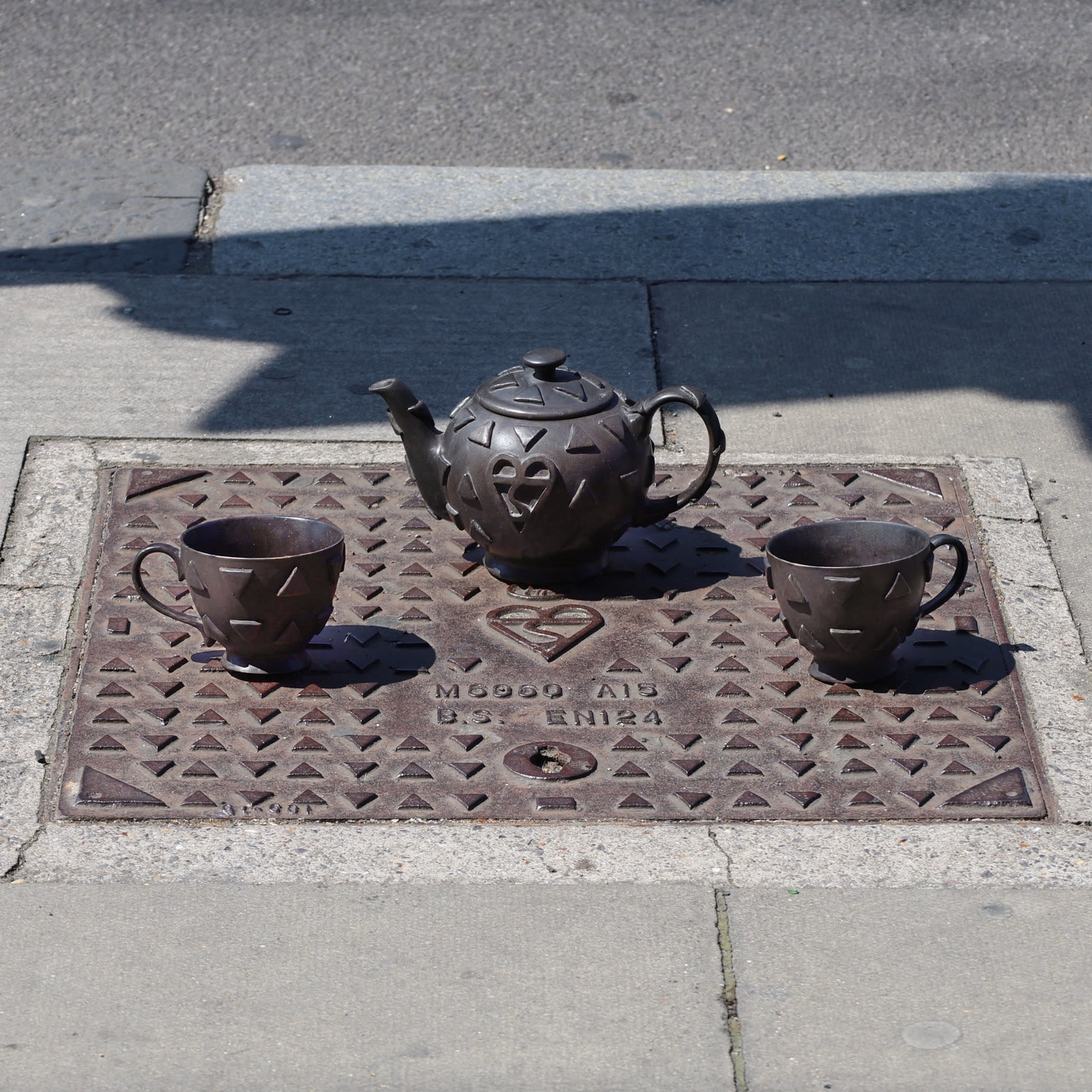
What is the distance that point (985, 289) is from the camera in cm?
549

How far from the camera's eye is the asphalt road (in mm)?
6664

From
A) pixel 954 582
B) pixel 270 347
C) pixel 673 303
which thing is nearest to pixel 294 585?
pixel 954 582

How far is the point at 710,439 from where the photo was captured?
376 cm

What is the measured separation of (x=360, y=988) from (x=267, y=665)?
1014 mm

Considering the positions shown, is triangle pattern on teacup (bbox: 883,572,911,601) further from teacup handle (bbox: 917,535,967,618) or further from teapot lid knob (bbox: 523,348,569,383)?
teapot lid knob (bbox: 523,348,569,383)

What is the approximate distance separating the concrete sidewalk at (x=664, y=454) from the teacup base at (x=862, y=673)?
49 cm

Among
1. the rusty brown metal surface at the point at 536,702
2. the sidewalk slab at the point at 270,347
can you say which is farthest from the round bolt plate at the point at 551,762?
the sidewalk slab at the point at 270,347

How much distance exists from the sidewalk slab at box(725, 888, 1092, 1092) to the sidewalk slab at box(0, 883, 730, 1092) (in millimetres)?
87

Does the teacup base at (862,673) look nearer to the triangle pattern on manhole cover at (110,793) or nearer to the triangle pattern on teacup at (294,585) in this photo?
the triangle pattern on teacup at (294,585)

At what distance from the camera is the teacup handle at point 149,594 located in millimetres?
3469

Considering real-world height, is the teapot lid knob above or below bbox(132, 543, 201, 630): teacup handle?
above

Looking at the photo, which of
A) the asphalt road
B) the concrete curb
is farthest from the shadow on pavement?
the concrete curb

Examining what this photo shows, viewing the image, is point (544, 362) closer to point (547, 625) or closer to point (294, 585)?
point (547, 625)

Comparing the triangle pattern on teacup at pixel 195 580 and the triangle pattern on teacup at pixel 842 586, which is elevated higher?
the triangle pattern on teacup at pixel 195 580
